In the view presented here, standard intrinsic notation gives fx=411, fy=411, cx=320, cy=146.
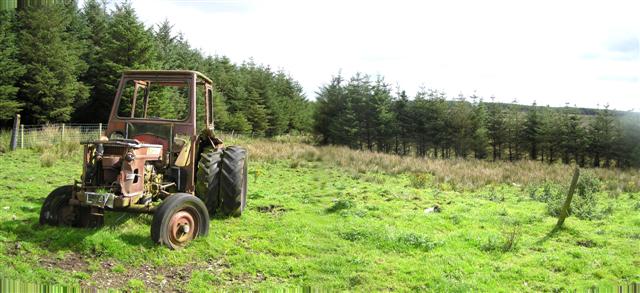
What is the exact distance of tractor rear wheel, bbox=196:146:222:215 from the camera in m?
5.55

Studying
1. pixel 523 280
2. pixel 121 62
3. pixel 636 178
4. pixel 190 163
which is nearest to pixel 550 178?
pixel 636 178

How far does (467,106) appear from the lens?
31.1 meters

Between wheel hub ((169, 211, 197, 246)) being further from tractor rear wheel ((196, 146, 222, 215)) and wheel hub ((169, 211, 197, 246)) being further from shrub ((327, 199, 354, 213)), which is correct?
shrub ((327, 199, 354, 213))

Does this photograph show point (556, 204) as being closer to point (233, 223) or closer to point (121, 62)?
point (233, 223)

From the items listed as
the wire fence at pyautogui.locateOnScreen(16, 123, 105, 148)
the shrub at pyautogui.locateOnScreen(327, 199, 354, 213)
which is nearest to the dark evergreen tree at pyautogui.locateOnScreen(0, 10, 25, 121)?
the wire fence at pyautogui.locateOnScreen(16, 123, 105, 148)

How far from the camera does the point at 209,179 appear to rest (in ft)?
18.3

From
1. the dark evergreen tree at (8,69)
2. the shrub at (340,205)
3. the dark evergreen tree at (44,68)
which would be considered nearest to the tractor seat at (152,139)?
the shrub at (340,205)

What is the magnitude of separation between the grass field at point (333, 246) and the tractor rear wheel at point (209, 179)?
1.11 ft

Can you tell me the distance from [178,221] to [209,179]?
3.81ft

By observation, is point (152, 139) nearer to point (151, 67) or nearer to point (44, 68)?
point (151, 67)

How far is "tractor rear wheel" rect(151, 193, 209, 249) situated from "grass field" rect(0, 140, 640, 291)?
0.15 m

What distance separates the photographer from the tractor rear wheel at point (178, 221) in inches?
167

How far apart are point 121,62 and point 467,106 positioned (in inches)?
934

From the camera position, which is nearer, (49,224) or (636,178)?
(49,224)
